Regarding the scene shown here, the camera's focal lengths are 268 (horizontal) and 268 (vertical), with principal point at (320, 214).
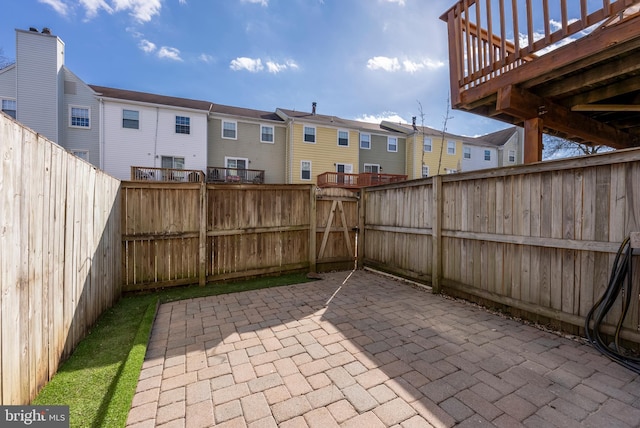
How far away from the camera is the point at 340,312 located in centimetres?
373

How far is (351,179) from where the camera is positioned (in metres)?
18.1

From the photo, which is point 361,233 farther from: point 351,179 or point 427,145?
point 427,145

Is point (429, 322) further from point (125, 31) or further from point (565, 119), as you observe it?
point (125, 31)

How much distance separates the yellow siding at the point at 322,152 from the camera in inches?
691

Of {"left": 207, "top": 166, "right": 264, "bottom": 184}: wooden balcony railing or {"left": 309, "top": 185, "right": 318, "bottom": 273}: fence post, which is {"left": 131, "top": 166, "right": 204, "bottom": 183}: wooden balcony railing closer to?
{"left": 207, "top": 166, "right": 264, "bottom": 184}: wooden balcony railing

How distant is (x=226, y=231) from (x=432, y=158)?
2005cm

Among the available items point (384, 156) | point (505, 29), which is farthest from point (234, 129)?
point (505, 29)

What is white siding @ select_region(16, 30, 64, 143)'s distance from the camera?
42.4 feet

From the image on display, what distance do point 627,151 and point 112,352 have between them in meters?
5.38

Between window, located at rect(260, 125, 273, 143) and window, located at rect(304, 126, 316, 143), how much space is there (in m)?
2.26

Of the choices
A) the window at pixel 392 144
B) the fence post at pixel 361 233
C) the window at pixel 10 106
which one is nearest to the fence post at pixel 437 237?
the fence post at pixel 361 233

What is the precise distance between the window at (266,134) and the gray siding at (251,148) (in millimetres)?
195

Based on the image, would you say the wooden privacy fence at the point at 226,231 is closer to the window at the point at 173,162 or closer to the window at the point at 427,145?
the window at the point at 173,162

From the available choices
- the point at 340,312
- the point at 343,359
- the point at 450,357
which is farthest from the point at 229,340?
the point at 450,357
